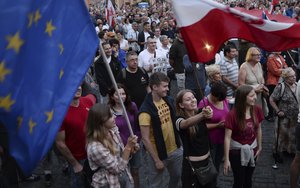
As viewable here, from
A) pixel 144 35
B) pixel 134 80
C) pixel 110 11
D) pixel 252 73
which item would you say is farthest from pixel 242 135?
pixel 110 11

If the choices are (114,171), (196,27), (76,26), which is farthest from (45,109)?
(196,27)

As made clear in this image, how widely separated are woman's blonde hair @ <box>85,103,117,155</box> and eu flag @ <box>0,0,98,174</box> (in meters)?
0.83

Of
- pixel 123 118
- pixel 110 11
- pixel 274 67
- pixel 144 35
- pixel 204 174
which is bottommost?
pixel 144 35

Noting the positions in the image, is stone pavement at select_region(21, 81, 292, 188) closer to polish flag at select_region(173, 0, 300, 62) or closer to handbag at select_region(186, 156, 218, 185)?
handbag at select_region(186, 156, 218, 185)

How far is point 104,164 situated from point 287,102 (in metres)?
3.45

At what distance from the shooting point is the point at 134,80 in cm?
602

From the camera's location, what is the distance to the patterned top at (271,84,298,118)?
18.9 feet

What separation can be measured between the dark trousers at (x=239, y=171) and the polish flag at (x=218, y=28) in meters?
1.36

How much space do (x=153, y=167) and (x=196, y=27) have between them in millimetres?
1827

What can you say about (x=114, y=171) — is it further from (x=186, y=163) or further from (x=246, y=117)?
(x=246, y=117)

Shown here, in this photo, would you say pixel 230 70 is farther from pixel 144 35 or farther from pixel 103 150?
pixel 144 35

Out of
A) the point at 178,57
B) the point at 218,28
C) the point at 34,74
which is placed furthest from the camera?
the point at 178,57

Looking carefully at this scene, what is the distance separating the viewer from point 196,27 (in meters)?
3.63

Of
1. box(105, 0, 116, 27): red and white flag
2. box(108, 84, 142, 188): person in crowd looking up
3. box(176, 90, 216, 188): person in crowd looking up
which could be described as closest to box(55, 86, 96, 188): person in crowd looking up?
box(108, 84, 142, 188): person in crowd looking up
